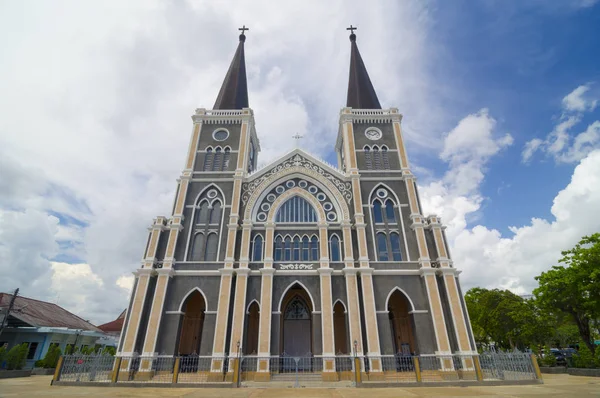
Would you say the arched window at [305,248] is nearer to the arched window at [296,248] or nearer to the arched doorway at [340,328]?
the arched window at [296,248]

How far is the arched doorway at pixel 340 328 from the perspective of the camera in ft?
62.9

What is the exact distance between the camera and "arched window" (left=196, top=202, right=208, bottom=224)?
21.2 metres

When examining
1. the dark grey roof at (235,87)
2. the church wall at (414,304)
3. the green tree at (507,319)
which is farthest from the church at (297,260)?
the green tree at (507,319)

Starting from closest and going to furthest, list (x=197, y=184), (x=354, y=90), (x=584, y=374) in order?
1. (x=584, y=374)
2. (x=197, y=184)
3. (x=354, y=90)

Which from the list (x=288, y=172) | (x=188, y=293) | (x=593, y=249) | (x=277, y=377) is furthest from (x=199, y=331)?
(x=593, y=249)

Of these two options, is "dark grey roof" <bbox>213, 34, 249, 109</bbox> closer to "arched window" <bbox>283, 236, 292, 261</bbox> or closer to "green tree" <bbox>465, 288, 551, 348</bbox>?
"arched window" <bbox>283, 236, 292, 261</bbox>

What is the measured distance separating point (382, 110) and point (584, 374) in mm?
20463

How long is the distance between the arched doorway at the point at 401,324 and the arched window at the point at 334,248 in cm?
405

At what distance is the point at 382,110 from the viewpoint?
82.4 ft

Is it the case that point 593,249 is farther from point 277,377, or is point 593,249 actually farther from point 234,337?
point 234,337

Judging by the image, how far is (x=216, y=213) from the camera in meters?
21.4

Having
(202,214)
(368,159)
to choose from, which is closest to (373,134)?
(368,159)

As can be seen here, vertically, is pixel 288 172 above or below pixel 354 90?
below

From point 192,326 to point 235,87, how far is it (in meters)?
19.6
